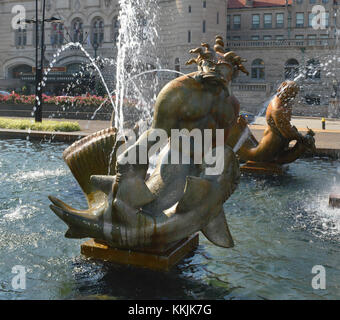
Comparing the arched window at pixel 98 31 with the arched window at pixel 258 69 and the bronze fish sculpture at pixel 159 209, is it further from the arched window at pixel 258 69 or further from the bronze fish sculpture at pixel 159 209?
the bronze fish sculpture at pixel 159 209

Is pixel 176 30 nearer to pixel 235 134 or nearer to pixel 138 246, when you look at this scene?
pixel 235 134

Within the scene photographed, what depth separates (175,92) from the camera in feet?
14.9

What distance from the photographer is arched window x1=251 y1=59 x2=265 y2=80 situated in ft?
180

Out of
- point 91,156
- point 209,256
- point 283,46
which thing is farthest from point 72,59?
point 209,256

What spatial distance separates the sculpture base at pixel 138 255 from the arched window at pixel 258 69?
51903 millimetres

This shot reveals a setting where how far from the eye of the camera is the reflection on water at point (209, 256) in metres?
4.50

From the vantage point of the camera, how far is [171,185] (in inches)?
191

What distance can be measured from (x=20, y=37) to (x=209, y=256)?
222 feet

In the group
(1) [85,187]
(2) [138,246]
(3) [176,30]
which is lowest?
(2) [138,246]

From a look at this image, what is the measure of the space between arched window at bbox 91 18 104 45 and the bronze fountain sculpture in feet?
192

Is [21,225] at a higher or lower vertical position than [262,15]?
lower

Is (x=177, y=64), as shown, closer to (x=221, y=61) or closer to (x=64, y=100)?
(x=64, y=100)
